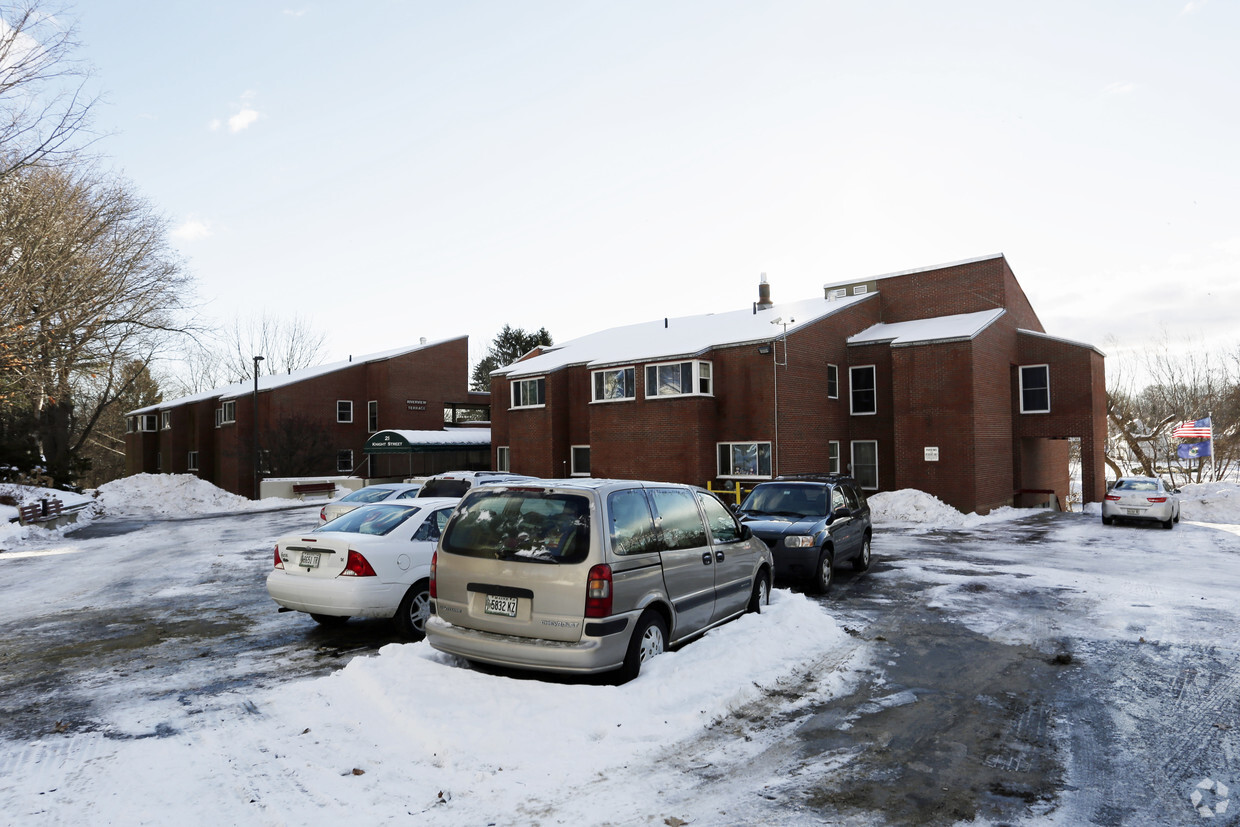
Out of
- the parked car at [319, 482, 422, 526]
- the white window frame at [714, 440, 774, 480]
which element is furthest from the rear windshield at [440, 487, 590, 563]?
the white window frame at [714, 440, 774, 480]

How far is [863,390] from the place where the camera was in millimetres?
27891

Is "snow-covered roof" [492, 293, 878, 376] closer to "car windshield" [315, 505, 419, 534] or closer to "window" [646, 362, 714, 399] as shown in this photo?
"window" [646, 362, 714, 399]

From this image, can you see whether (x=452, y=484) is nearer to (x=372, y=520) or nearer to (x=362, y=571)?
(x=372, y=520)

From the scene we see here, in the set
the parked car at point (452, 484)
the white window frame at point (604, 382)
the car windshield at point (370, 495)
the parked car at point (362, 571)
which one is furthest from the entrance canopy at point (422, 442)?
the parked car at point (362, 571)

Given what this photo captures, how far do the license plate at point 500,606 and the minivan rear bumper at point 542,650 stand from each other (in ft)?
0.63

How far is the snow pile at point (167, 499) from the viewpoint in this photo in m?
30.4

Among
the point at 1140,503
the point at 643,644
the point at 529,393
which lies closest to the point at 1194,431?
the point at 1140,503

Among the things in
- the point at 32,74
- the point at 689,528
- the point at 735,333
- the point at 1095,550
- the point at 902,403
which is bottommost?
the point at 1095,550

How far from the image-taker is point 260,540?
1866cm

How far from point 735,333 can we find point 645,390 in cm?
399

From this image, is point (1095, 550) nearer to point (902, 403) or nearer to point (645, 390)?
point (902, 403)

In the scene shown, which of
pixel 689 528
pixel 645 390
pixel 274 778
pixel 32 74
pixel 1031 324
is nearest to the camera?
pixel 274 778

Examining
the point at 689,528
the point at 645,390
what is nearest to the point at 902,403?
the point at 645,390

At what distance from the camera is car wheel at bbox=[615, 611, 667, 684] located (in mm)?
5891
